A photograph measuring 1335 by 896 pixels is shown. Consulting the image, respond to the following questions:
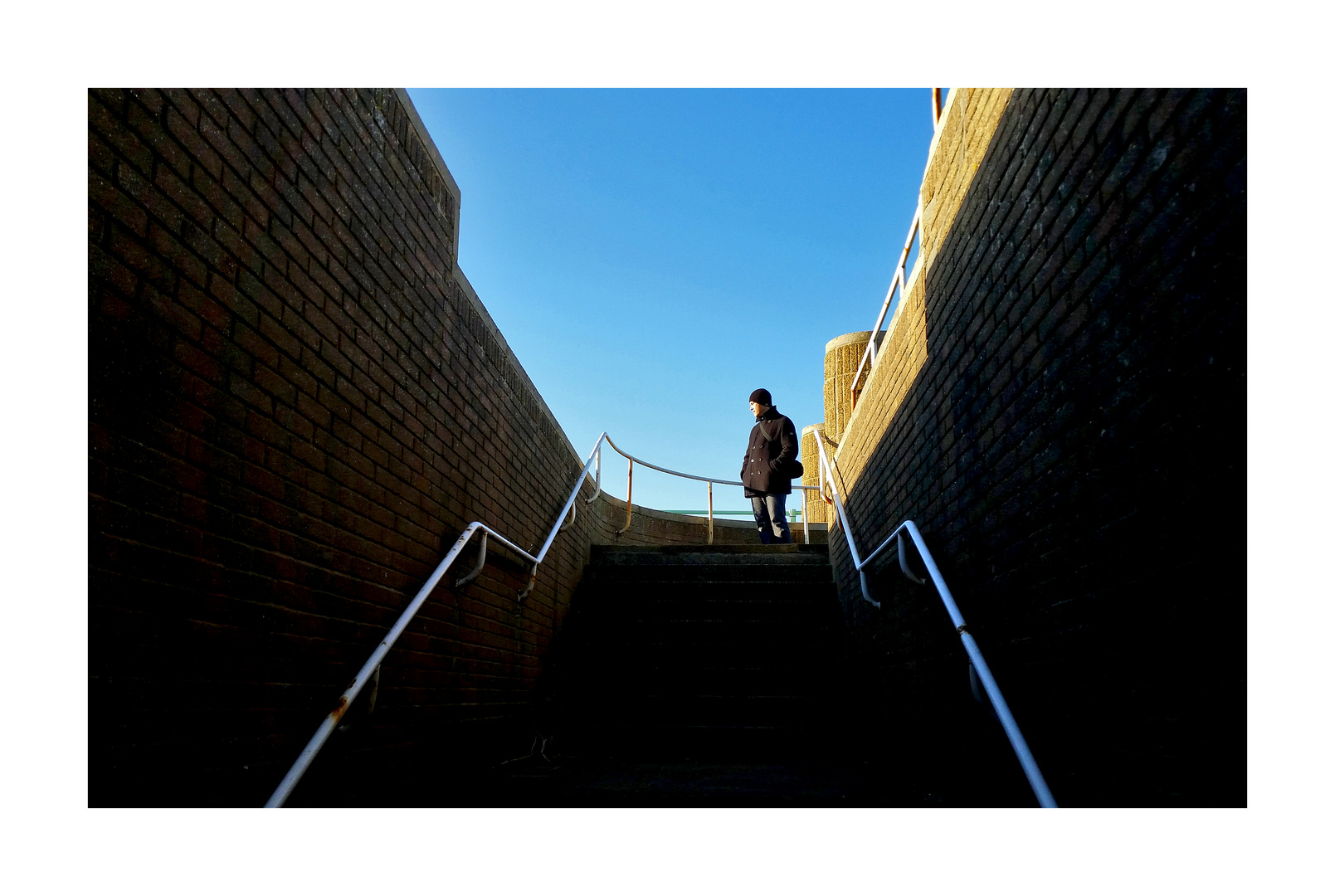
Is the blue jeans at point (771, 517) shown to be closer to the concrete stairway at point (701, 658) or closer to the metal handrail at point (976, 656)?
the concrete stairway at point (701, 658)

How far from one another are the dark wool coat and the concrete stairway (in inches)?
26.8

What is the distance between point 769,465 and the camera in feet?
25.1

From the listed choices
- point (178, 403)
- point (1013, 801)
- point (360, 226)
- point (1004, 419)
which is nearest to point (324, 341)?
point (360, 226)

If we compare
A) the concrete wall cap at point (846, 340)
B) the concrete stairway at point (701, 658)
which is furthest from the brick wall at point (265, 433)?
the concrete wall cap at point (846, 340)

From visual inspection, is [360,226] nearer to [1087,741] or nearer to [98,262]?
[98,262]

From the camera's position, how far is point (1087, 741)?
236cm

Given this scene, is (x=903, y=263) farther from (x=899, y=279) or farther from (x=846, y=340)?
(x=846, y=340)

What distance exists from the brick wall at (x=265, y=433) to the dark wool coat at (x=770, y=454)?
387cm

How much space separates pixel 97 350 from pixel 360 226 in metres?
1.42

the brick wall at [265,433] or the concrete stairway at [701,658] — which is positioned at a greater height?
the brick wall at [265,433]

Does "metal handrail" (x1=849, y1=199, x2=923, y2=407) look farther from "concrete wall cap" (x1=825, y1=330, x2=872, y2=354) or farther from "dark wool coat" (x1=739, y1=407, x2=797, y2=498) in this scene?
"concrete wall cap" (x1=825, y1=330, x2=872, y2=354)

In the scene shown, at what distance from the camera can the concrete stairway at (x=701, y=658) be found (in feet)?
16.1

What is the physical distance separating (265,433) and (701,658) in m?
3.73

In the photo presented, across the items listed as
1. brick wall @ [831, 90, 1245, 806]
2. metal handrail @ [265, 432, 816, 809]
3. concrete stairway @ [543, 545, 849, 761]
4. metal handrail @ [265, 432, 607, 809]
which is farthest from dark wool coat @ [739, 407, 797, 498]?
brick wall @ [831, 90, 1245, 806]
